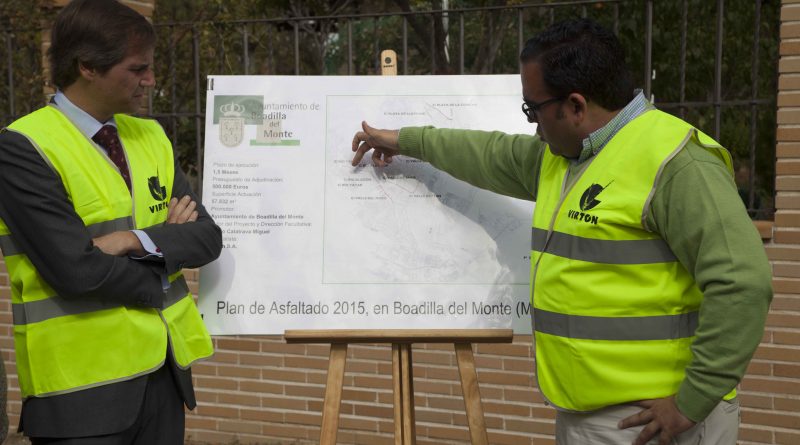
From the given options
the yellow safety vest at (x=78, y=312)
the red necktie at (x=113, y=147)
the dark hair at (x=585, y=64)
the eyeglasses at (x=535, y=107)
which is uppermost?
the dark hair at (x=585, y=64)

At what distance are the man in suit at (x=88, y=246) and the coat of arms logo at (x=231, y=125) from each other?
1.70ft

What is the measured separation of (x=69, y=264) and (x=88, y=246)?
2.5 inches

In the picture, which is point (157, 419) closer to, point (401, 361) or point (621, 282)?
point (401, 361)

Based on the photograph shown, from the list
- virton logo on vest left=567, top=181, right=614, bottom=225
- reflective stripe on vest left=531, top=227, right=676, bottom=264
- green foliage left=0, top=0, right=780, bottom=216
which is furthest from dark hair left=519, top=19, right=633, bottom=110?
green foliage left=0, top=0, right=780, bottom=216

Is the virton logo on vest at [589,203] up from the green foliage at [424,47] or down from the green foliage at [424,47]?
down

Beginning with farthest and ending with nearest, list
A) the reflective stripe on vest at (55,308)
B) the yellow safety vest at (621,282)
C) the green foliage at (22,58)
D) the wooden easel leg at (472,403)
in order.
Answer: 1. the green foliage at (22,58)
2. the wooden easel leg at (472,403)
3. the reflective stripe on vest at (55,308)
4. the yellow safety vest at (621,282)

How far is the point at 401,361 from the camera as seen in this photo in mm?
2840

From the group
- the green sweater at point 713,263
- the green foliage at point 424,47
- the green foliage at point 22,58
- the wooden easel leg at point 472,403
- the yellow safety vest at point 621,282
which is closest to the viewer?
the green sweater at point 713,263

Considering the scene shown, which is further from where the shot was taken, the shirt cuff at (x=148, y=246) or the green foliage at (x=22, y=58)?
the green foliage at (x=22, y=58)

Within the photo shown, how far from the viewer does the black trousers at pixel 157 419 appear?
2352mm

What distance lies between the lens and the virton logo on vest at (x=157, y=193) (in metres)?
2.44

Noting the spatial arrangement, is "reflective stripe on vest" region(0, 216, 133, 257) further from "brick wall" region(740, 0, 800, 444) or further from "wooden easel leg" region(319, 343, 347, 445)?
"brick wall" region(740, 0, 800, 444)

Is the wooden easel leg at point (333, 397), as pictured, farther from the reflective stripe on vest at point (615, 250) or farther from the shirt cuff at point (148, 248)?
the reflective stripe on vest at point (615, 250)

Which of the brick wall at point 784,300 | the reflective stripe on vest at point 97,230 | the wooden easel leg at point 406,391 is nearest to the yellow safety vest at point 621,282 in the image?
the wooden easel leg at point 406,391
